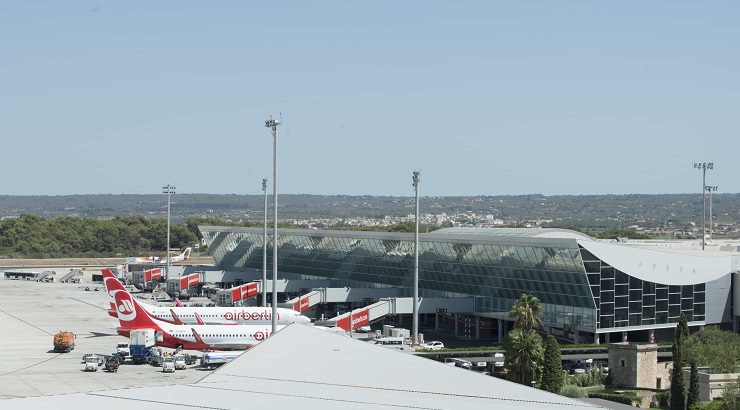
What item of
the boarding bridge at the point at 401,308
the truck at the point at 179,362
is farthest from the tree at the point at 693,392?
the boarding bridge at the point at 401,308

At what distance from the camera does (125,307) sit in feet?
298

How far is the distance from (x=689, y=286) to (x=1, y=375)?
59902 mm

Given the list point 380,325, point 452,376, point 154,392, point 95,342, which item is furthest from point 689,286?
point 154,392

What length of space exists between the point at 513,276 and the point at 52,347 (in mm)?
42367

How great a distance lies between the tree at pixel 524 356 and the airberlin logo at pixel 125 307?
120ft

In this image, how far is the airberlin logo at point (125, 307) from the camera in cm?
9050

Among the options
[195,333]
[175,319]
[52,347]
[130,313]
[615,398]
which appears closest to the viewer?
[615,398]

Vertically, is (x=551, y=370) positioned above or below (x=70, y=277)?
above

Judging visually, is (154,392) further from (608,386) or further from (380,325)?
(380,325)

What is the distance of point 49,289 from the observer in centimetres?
16275

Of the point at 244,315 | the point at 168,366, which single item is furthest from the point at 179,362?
the point at 244,315

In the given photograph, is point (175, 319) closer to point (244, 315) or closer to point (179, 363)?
point (244, 315)

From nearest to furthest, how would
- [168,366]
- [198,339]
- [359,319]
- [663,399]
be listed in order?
[663,399], [168,366], [198,339], [359,319]

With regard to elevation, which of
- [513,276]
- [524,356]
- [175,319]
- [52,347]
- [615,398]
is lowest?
[52,347]
